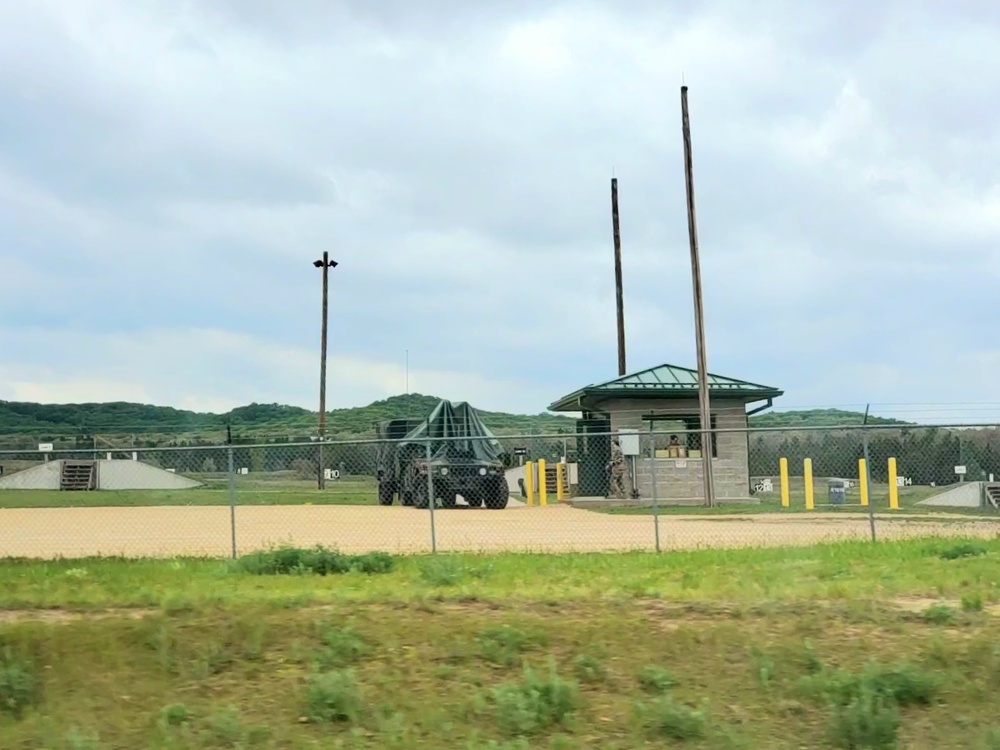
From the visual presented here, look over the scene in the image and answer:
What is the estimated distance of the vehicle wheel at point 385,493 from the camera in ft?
103

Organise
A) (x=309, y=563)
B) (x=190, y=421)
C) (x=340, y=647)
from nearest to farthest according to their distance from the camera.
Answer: (x=340, y=647) → (x=309, y=563) → (x=190, y=421)

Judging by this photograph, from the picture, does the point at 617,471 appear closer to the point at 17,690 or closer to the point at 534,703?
the point at 534,703

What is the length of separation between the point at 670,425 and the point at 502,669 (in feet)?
94.1

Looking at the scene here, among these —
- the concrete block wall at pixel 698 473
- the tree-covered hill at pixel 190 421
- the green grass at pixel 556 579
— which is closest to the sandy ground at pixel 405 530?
the green grass at pixel 556 579

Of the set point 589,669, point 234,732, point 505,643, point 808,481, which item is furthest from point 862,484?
point 234,732

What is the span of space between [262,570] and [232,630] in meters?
5.48

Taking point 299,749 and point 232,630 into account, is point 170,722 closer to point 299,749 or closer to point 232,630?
point 299,749

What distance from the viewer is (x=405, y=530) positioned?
2027cm

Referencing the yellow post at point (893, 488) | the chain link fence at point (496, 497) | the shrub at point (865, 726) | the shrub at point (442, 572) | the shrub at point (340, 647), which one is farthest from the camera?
the yellow post at point (893, 488)

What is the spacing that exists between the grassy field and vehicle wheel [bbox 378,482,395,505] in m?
21.3

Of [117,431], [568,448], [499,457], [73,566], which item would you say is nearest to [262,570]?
[73,566]

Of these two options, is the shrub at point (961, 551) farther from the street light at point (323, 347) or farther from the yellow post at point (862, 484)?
the street light at point (323, 347)

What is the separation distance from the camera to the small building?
105 feet

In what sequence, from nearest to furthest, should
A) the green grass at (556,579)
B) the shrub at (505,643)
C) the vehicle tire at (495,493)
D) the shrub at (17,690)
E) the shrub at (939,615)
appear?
the shrub at (17,690) → the shrub at (505,643) → the shrub at (939,615) → the green grass at (556,579) → the vehicle tire at (495,493)
